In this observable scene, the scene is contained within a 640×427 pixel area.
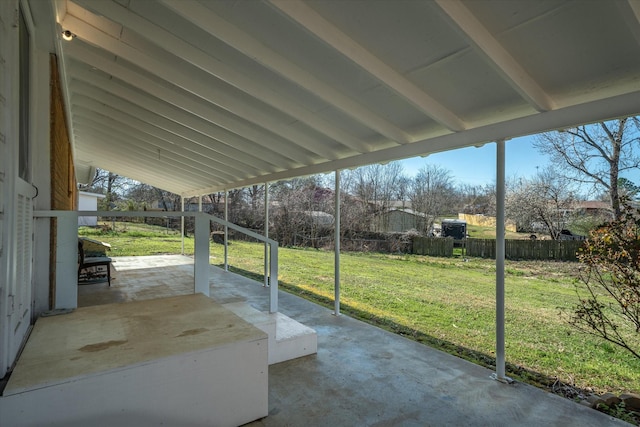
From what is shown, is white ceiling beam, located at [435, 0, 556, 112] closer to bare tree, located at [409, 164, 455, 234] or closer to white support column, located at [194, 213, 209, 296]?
white support column, located at [194, 213, 209, 296]

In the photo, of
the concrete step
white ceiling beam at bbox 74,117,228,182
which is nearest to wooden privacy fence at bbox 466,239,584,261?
the concrete step

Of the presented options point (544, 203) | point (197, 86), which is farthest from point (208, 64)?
point (544, 203)

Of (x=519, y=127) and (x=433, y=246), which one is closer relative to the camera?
(x=519, y=127)

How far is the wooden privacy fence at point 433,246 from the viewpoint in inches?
449

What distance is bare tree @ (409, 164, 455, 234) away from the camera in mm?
14413

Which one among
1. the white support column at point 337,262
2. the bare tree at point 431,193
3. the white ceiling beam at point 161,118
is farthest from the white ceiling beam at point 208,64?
the bare tree at point 431,193

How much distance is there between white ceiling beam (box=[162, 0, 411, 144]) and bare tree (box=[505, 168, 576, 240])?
6.61 metres

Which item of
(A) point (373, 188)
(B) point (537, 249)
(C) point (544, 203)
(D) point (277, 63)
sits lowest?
(B) point (537, 249)

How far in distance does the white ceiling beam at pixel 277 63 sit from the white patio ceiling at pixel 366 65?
0.01 m

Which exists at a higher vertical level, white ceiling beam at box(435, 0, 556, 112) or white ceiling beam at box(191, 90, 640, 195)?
white ceiling beam at box(435, 0, 556, 112)

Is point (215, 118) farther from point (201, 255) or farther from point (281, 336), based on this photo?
point (281, 336)

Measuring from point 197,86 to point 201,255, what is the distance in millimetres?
1827

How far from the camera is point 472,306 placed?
20.0 ft

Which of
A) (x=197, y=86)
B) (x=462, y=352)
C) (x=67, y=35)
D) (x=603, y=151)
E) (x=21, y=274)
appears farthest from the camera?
(x=603, y=151)
